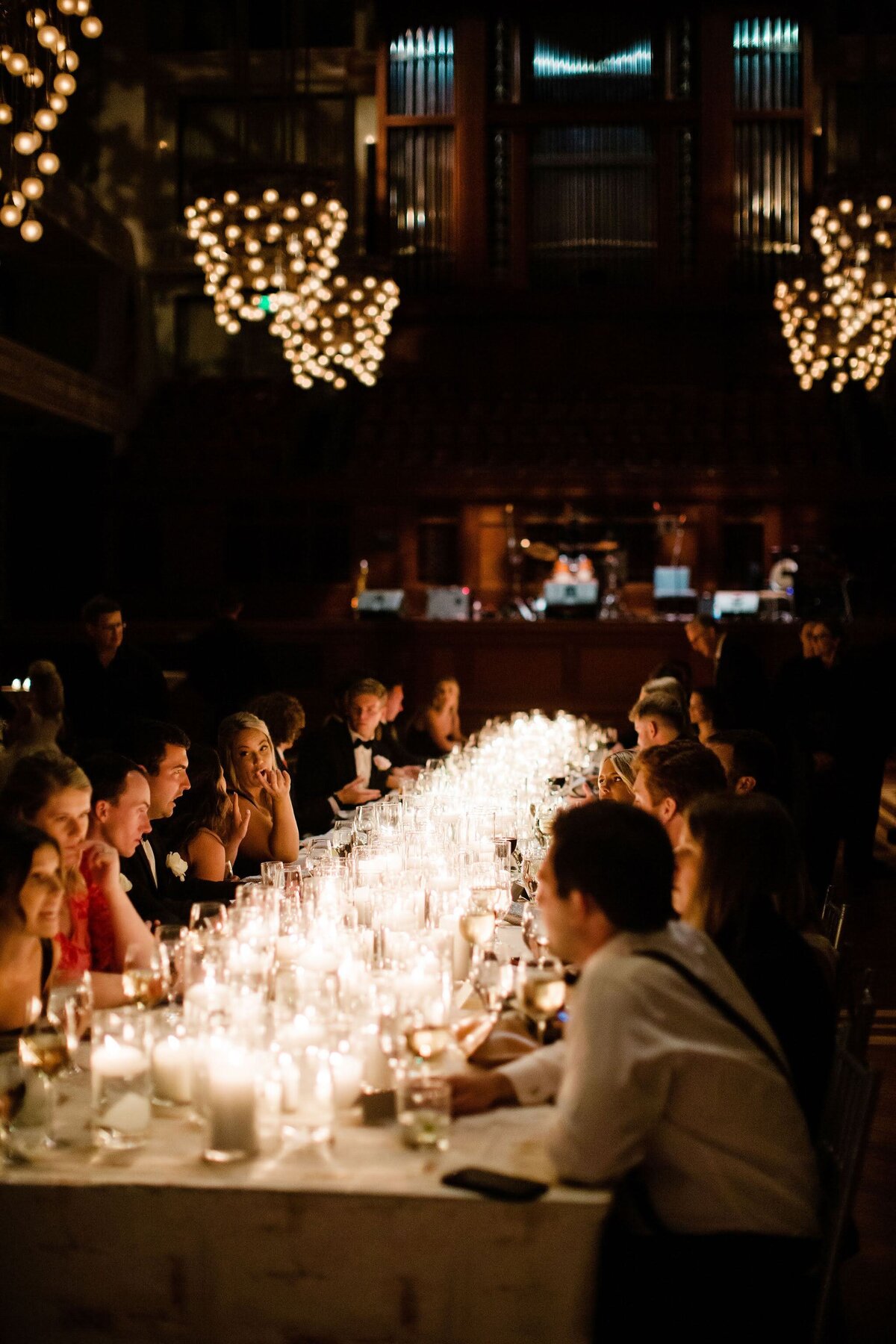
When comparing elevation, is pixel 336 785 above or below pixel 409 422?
below

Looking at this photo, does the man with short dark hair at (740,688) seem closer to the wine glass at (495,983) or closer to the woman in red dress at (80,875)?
the woman in red dress at (80,875)

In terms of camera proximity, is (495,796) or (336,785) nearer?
(495,796)

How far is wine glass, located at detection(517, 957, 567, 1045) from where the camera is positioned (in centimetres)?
239

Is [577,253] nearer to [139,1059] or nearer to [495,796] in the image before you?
[495,796]

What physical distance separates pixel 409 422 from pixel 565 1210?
502 inches

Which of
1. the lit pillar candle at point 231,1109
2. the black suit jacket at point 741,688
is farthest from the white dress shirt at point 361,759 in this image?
the lit pillar candle at point 231,1109

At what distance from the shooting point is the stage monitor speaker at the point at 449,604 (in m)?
11.3

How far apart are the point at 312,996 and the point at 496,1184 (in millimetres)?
489

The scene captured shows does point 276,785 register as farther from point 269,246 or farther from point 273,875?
point 269,246

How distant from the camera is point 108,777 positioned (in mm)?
3268

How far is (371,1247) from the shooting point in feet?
6.16

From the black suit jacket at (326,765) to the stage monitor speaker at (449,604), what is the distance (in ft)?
15.8

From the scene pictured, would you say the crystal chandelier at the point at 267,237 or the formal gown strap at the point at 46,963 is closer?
the formal gown strap at the point at 46,963

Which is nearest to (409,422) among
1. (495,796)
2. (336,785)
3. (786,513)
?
(786,513)
